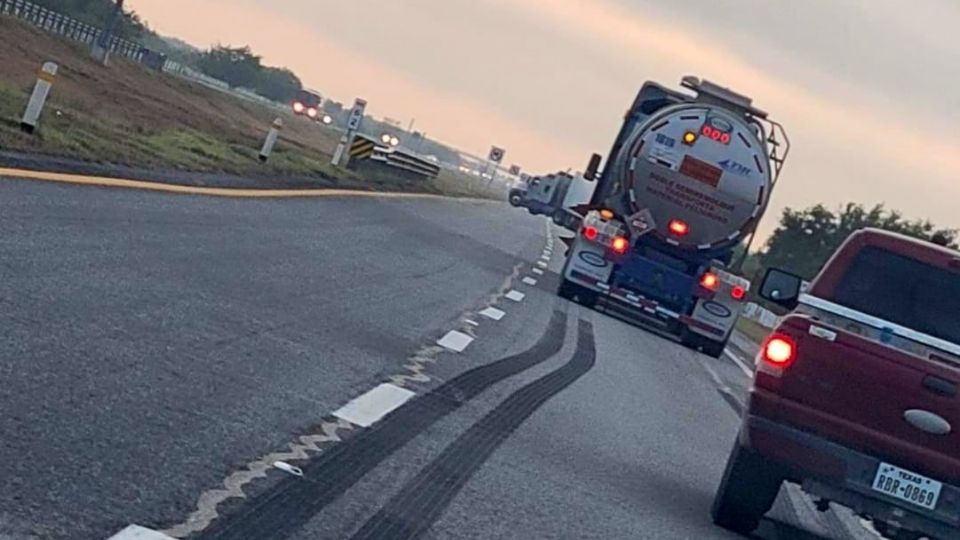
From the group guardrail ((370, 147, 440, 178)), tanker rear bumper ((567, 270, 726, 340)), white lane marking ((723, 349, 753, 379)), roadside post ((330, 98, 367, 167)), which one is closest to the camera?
white lane marking ((723, 349, 753, 379))

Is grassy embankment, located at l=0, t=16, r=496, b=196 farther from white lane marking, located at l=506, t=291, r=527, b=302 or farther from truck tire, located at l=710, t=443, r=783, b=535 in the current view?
truck tire, located at l=710, t=443, r=783, b=535

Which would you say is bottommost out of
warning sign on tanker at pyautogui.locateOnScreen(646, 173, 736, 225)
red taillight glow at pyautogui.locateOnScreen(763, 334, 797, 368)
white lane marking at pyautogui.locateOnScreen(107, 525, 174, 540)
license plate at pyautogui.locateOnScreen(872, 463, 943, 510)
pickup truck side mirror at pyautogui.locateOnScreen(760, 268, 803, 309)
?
white lane marking at pyautogui.locateOnScreen(107, 525, 174, 540)

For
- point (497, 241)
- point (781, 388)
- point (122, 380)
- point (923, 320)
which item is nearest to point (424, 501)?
point (122, 380)

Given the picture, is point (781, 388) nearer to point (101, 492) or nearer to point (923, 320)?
point (923, 320)

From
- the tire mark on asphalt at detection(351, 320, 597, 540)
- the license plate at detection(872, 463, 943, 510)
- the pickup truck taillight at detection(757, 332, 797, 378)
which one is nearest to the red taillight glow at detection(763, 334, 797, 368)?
the pickup truck taillight at detection(757, 332, 797, 378)

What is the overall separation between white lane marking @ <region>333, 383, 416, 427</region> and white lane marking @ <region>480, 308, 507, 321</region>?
7299mm

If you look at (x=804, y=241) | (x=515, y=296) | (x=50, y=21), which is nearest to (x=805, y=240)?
(x=804, y=241)

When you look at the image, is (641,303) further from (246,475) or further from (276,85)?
(276,85)

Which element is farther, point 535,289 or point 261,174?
point 261,174

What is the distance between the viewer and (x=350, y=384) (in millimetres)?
11078

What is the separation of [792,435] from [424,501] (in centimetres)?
265

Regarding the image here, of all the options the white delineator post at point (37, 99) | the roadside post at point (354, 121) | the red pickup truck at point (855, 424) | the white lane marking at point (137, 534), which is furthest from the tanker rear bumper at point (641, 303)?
the roadside post at point (354, 121)

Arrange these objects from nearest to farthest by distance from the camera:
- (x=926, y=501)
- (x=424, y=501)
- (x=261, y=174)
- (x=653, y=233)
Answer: (x=424, y=501) → (x=926, y=501) → (x=653, y=233) → (x=261, y=174)

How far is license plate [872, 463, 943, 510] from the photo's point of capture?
9.95 metres
